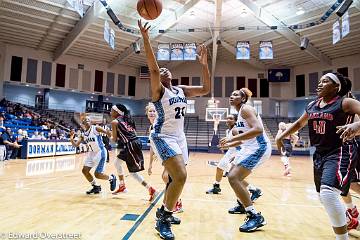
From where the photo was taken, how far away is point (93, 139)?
599 centimetres

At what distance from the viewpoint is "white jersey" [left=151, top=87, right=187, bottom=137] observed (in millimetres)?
3498

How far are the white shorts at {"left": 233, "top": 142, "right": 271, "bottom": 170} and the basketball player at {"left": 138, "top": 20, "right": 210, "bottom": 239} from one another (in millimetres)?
904

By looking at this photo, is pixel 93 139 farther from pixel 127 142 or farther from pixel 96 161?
pixel 127 142

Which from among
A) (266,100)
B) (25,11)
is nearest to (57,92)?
(25,11)

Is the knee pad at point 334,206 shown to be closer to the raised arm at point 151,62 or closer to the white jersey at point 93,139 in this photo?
the raised arm at point 151,62

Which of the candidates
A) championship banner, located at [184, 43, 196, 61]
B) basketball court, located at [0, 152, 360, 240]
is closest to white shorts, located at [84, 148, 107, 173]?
basketball court, located at [0, 152, 360, 240]

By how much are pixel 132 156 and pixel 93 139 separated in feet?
3.69

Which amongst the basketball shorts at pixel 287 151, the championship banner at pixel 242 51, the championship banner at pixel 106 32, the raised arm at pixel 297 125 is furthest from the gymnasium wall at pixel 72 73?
the raised arm at pixel 297 125

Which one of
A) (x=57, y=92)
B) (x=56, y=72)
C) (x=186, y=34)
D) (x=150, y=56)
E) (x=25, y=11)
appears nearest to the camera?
(x=150, y=56)

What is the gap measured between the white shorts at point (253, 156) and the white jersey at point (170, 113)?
3.49 feet

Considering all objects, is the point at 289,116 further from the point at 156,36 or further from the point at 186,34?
the point at 156,36

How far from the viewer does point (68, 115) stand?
28016mm

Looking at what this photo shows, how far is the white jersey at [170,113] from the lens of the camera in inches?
138

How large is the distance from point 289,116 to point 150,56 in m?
30.5
